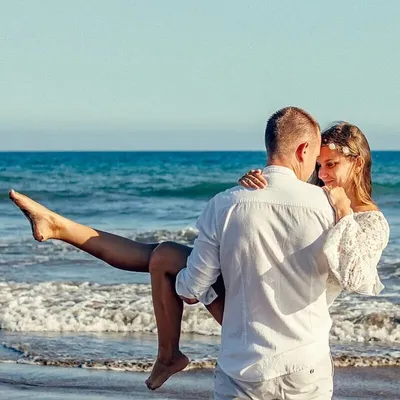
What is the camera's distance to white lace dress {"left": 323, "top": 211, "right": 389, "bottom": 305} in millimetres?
3434

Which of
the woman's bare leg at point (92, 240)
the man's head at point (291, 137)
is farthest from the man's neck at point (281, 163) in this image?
the woman's bare leg at point (92, 240)

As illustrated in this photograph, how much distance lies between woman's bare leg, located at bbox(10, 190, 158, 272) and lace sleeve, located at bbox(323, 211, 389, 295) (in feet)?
3.28

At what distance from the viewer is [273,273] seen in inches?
135

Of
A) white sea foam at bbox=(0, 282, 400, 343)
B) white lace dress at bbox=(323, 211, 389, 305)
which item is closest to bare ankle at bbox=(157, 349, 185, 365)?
white lace dress at bbox=(323, 211, 389, 305)

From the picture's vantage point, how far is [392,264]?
11.7 meters

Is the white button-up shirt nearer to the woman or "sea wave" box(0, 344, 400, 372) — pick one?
the woman

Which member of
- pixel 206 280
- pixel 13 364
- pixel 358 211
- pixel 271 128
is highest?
pixel 271 128

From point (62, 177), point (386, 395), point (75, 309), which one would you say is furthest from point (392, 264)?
point (62, 177)

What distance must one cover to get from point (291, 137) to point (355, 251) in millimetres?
461

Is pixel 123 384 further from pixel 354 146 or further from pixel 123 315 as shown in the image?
pixel 354 146

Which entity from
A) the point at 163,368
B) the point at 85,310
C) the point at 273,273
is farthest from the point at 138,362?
the point at 273,273

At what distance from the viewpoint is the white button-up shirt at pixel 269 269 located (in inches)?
134

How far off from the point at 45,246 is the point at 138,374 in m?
7.72

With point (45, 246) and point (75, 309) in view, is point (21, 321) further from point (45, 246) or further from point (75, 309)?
point (45, 246)
